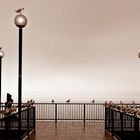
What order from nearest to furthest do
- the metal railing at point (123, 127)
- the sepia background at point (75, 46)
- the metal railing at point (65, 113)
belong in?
the metal railing at point (123, 127)
the metal railing at point (65, 113)
the sepia background at point (75, 46)

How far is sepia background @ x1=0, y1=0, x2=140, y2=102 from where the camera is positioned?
67.4 ft

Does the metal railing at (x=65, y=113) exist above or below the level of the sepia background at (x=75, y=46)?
below

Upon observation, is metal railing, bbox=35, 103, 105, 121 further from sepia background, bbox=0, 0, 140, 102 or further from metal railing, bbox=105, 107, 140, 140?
metal railing, bbox=105, 107, 140, 140

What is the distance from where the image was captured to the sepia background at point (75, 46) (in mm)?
20531

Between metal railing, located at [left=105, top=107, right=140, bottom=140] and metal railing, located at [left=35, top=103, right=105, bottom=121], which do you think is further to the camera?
metal railing, located at [left=35, top=103, right=105, bottom=121]

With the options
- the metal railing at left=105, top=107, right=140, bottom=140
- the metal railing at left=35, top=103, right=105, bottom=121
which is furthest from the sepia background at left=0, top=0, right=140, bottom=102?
the metal railing at left=105, top=107, right=140, bottom=140

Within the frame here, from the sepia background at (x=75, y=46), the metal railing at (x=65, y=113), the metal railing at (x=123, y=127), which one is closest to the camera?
the metal railing at (x=123, y=127)

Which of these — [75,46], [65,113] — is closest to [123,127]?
[65,113]

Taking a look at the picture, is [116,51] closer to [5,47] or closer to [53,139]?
[5,47]

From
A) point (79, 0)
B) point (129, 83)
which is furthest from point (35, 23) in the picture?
point (129, 83)

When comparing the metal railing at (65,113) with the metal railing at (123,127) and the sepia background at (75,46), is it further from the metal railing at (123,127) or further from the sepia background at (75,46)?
the metal railing at (123,127)

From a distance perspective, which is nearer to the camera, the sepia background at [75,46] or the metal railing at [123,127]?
the metal railing at [123,127]

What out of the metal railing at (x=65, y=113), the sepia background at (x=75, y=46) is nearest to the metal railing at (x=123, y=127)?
the metal railing at (x=65, y=113)

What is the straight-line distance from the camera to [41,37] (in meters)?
21.4
